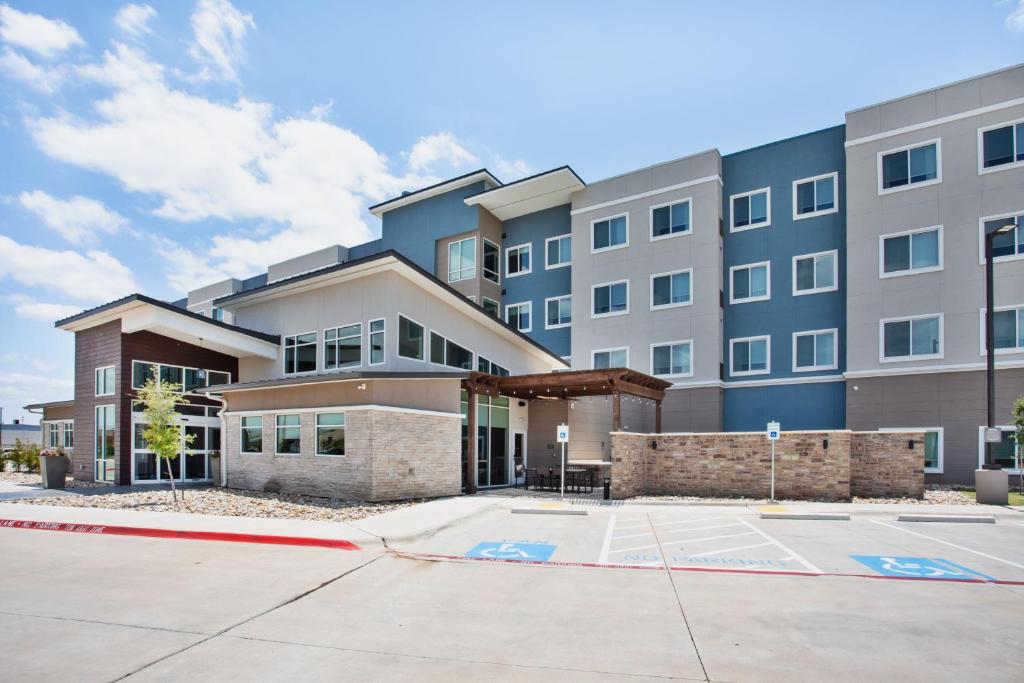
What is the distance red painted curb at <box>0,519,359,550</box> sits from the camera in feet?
37.7

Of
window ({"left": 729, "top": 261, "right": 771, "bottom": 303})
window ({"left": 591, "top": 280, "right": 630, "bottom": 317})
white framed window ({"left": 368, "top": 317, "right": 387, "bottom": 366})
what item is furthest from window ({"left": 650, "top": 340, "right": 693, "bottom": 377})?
white framed window ({"left": 368, "top": 317, "right": 387, "bottom": 366})

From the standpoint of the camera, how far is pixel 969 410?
22.9 metres

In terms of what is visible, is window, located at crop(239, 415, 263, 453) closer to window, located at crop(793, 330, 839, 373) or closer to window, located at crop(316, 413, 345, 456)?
window, located at crop(316, 413, 345, 456)

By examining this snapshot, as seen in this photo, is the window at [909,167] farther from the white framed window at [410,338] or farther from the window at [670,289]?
the white framed window at [410,338]

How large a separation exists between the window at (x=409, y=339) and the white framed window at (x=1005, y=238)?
2146cm

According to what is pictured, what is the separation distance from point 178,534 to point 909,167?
2879 centimetres

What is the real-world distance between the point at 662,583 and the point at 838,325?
2242 cm

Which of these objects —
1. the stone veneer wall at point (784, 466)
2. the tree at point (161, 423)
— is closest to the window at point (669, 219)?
the stone veneer wall at point (784, 466)

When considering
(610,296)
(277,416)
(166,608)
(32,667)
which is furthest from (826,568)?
(610,296)

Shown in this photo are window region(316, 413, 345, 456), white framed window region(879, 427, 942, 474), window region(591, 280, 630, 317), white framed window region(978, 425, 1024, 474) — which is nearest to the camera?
window region(316, 413, 345, 456)

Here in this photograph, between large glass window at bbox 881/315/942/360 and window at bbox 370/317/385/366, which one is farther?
large glass window at bbox 881/315/942/360

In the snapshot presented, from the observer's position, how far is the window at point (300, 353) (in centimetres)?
2212

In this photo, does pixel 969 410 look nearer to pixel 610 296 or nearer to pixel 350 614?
pixel 610 296

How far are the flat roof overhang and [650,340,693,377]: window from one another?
10.1m
